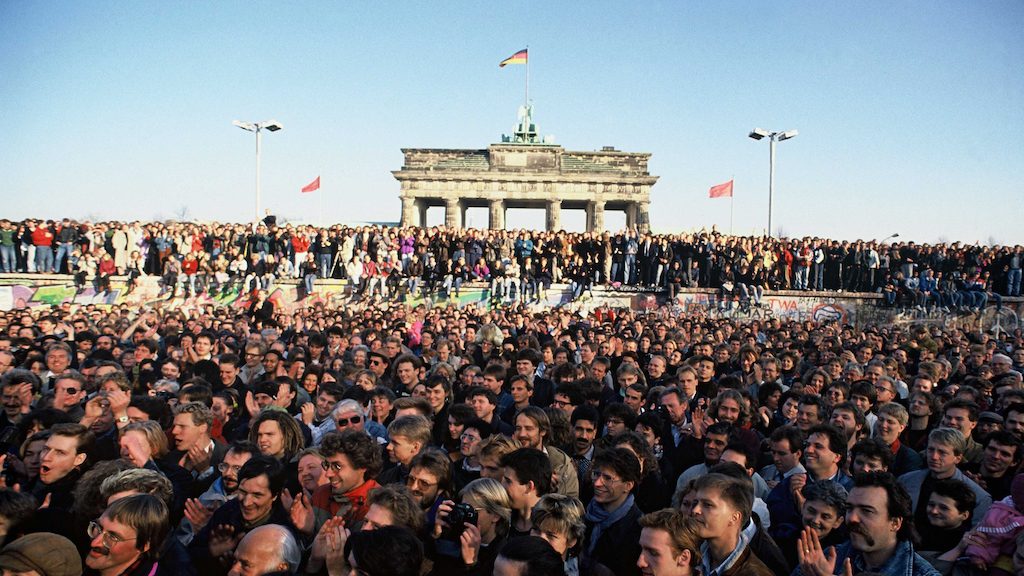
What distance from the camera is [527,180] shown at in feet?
144

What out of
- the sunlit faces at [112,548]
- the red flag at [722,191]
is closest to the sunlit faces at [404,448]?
the sunlit faces at [112,548]

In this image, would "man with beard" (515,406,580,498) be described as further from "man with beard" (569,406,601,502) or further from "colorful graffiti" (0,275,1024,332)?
"colorful graffiti" (0,275,1024,332)

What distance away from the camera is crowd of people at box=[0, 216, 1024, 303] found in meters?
22.7

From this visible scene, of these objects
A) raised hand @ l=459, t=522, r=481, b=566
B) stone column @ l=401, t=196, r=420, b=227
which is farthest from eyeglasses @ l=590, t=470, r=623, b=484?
stone column @ l=401, t=196, r=420, b=227

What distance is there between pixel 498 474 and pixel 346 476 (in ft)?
3.50

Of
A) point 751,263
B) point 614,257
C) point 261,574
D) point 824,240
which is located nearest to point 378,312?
point 614,257

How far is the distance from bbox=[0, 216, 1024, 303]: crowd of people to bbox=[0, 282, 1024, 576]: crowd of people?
42.9 feet

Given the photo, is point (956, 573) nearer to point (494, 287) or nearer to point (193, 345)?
point (193, 345)

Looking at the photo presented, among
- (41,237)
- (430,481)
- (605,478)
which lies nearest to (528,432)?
(605,478)

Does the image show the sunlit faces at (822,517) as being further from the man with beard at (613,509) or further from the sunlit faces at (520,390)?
the sunlit faces at (520,390)

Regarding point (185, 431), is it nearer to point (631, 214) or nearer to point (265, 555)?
point (265, 555)

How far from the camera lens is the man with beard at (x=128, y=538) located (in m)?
3.78

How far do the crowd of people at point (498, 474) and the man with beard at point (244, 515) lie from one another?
0.01 meters

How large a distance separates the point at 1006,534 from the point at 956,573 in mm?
339
